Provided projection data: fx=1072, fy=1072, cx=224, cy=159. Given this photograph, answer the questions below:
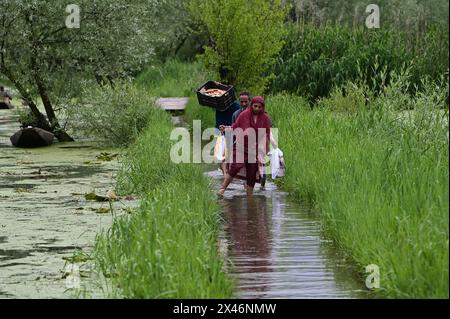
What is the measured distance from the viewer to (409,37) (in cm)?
2917

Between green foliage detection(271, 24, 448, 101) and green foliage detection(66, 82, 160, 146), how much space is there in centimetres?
375

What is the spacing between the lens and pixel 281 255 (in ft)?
34.0

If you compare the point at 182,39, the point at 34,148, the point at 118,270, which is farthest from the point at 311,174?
the point at 182,39

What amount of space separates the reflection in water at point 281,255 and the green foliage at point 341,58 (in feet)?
40.5

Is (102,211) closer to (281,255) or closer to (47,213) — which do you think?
(47,213)

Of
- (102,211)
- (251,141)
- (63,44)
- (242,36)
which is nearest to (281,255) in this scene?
(102,211)

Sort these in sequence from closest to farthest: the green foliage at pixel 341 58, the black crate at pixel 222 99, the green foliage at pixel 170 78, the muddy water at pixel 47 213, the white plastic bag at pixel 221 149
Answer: the muddy water at pixel 47 213
the white plastic bag at pixel 221 149
the black crate at pixel 222 99
the green foliage at pixel 341 58
the green foliage at pixel 170 78

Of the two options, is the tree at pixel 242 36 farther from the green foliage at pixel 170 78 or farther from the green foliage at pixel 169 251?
the green foliage at pixel 170 78

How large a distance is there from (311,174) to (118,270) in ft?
18.5

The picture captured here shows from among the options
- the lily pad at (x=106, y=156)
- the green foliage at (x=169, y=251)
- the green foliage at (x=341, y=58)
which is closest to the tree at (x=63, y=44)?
the lily pad at (x=106, y=156)

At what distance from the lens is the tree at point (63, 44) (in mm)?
24078

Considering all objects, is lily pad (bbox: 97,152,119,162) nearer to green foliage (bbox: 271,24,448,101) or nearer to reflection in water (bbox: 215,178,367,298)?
green foliage (bbox: 271,24,448,101)

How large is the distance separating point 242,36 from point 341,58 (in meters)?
4.36

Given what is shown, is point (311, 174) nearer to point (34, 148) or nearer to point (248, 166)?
point (248, 166)
